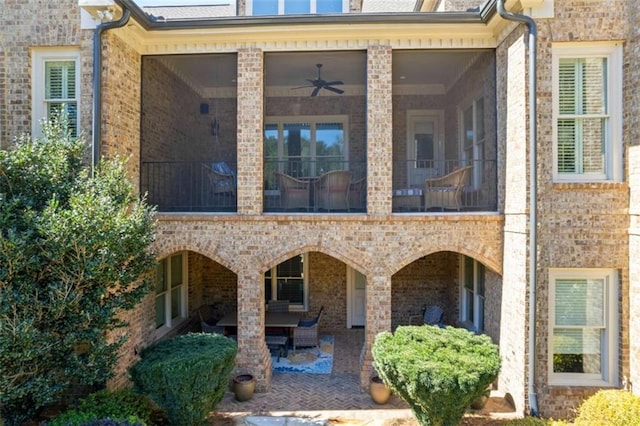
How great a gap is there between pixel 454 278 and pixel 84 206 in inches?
360

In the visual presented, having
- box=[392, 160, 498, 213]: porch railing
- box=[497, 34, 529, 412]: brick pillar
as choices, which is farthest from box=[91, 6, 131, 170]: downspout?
box=[497, 34, 529, 412]: brick pillar

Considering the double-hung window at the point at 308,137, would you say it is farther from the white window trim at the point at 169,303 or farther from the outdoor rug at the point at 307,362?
the outdoor rug at the point at 307,362

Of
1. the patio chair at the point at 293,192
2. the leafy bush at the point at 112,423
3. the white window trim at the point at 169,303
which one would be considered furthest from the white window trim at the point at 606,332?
the white window trim at the point at 169,303

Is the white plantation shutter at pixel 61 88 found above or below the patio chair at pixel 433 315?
above

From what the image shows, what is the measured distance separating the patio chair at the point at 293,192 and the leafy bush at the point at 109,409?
4.68 metres

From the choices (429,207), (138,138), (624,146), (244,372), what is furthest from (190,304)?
(624,146)

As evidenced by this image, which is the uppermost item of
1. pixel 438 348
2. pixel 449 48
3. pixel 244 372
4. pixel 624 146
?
pixel 449 48

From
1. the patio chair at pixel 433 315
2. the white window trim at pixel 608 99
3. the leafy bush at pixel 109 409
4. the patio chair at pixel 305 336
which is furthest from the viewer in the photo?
the patio chair at pixel 433 315

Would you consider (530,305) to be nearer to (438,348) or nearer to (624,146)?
(438,348)

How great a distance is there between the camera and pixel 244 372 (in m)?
7.93

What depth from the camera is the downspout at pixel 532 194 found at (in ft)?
21.8

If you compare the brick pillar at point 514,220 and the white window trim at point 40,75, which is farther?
the white window trim at point 40,75

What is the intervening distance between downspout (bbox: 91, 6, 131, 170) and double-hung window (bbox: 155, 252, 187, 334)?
10.6 ft

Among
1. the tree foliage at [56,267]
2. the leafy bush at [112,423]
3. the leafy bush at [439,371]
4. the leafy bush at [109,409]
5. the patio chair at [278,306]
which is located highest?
the tree foliage at [56,267]
